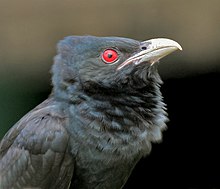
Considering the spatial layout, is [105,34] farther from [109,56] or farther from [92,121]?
[92,121]

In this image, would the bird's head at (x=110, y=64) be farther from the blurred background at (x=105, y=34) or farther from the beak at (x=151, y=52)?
the blurred background at (x=105, y=34)

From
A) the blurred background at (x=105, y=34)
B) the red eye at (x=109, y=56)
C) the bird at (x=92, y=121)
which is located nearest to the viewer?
the bird at (x=92, y=121)

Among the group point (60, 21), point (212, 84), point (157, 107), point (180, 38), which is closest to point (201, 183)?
point (212, 84)

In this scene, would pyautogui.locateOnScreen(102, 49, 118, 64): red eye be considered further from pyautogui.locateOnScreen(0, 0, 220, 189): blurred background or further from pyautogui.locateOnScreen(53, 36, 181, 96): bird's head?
pyautogui.locateOnScreen(0, 0, 220, 189): blurred background

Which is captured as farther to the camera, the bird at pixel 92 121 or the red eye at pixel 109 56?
the red eye at pixel 109 56

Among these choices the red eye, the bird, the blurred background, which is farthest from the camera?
the blurred background

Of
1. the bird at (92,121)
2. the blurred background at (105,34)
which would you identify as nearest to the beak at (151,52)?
the bird at (92,121)

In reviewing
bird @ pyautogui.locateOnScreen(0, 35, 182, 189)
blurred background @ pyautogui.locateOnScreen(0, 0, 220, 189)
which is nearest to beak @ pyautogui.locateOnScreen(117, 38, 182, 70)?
bird @ pyautogui.locateOnScreen(0, 35, 182, 189)
